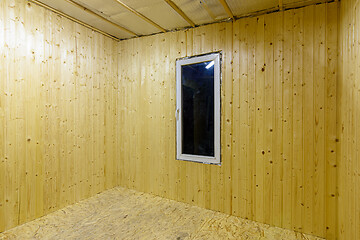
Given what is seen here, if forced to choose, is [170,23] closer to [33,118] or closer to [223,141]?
[223,141]

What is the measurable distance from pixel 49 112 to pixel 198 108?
2.08m

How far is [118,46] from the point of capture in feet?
12.2

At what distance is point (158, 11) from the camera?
8.56ft

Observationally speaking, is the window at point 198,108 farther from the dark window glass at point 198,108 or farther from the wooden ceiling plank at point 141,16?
the wooden ceiling plank at point 141,16

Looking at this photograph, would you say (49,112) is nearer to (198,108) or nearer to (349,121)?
(198,108)

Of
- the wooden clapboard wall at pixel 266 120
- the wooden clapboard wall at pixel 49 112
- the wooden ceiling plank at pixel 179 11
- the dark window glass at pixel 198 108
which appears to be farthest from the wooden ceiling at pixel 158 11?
the dark window glass at pixel 198 108

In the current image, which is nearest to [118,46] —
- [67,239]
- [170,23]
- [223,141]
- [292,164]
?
[170,23]

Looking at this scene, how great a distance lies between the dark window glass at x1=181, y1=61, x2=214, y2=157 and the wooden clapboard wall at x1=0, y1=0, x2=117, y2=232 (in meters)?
1.44

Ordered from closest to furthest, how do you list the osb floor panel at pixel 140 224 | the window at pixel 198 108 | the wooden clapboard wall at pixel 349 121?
the wooden clapboard wall at pixel 349 121 → the osb floor panel at pixel 140 224 → the window at pixel 198 108

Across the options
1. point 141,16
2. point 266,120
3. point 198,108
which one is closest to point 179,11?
point 141,16

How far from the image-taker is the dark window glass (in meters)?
2.92

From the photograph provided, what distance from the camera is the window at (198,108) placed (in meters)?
2.85

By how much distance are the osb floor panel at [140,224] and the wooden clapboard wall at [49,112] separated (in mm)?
252

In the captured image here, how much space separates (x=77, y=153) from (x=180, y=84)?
6.27 feet
